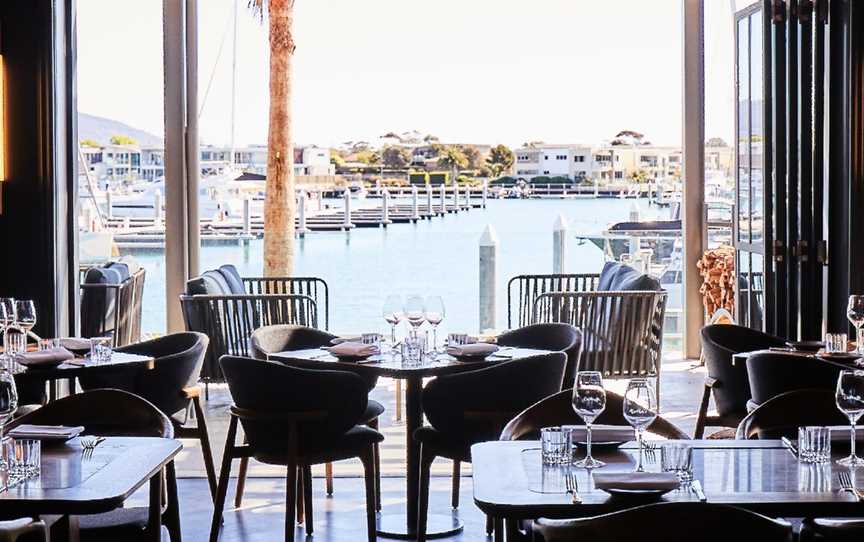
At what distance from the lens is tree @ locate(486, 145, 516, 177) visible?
20.6m

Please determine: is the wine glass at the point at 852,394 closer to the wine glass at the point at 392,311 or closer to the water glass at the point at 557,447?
the water glass at the point at 557,447

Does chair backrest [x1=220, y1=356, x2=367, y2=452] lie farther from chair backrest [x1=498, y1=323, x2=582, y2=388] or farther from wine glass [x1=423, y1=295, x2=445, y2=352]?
chair backrest [x1=498, y1=323, x2=582, y2=388]

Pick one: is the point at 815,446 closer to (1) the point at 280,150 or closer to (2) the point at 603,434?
(2) the point at 603,434

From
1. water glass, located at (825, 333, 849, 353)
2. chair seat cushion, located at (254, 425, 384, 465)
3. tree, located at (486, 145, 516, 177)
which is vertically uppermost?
tree, located at (486, 145, 516, 177)

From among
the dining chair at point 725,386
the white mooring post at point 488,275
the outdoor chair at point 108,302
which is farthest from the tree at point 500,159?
the dining chair at point 725,386

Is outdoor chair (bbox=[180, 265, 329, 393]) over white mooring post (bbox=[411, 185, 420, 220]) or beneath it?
beneath

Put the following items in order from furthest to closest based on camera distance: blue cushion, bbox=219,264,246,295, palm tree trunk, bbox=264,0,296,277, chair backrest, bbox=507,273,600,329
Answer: palm tree trunk, bbox=264,0,296,277
blue cushion, bbox=219,264,246,295
chair backrest, bbox=507,273,600,329

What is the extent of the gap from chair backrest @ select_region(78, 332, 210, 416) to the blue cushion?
2809mm

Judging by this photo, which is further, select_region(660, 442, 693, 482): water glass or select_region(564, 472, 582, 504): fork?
select_region(660, 442, 693, 482): water glass

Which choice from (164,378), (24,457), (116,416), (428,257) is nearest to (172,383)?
(164,378)

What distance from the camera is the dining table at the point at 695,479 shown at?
2.96m

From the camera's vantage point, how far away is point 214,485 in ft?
19.1

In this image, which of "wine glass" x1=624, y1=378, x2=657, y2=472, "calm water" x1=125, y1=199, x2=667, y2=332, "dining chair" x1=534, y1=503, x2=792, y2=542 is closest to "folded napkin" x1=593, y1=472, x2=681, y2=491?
"wine glass" x1=624, y1=378, x2=657, y2=472

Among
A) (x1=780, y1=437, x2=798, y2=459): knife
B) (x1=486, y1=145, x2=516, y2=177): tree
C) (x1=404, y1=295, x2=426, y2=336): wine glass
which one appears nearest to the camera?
(x1=780, y1=437, x2=798, y2=459): knife
